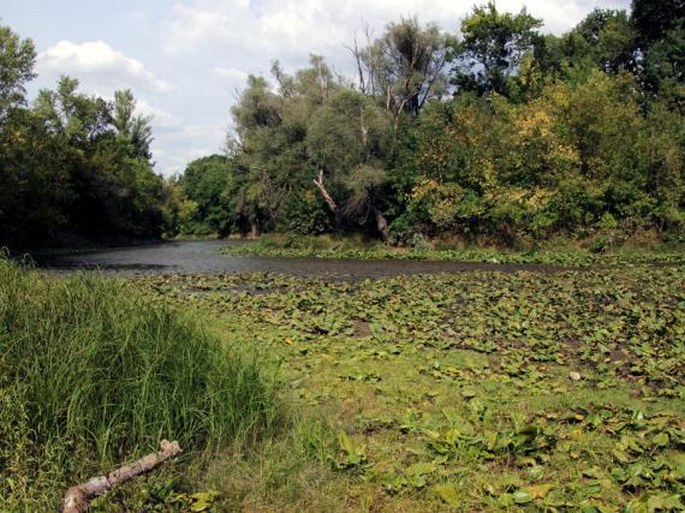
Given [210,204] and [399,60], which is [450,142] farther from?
[210,204]

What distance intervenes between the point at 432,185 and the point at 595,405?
103 ft

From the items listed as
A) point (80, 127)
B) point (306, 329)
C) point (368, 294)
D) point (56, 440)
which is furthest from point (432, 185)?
point (80, 127)

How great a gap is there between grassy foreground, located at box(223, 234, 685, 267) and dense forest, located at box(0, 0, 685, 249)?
93 cm

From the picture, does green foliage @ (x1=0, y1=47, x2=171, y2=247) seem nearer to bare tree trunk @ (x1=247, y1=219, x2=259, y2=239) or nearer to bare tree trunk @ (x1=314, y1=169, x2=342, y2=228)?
bare tree trunk @ (x1=247, y1=219, x2=259, y2=239)

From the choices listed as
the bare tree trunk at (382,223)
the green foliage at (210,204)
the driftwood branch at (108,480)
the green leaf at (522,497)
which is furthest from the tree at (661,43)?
the green foliage at (210,204)

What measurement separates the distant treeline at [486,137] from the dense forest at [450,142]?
0.11 meters

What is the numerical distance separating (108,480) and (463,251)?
32524 millimetres

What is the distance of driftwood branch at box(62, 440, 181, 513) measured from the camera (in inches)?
180

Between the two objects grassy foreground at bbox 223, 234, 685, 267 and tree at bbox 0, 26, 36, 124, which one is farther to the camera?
tree at bbox 0, 26, 36, 124

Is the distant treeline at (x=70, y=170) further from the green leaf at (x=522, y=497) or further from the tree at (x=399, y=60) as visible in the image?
the green leaf at (x=522, y=497)

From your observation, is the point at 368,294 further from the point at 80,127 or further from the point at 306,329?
the point at 80,127

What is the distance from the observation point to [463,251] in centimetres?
3588

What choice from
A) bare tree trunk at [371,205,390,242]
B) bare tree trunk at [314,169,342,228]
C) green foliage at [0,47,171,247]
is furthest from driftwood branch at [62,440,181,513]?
green foliage at [0,47,171,247]

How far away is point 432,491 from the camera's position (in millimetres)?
5258
